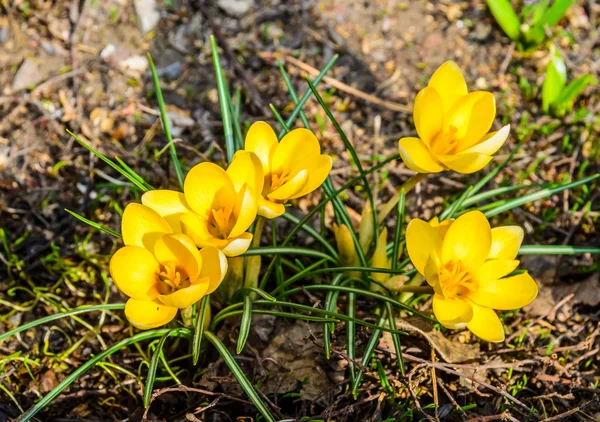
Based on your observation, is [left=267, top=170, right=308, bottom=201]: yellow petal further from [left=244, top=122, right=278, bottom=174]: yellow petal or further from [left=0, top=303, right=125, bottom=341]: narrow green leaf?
[left=0, top=303, right=125, bottom=341]: narrow green leaf

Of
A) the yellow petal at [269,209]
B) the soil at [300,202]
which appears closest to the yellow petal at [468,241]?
the soil at [300,202]

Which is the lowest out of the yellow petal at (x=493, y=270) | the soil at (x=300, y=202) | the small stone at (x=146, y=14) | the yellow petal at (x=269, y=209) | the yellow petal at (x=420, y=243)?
the soil at (x=300, y=202)

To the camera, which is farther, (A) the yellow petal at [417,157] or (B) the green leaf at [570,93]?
(B) the green leaf at [570,93]

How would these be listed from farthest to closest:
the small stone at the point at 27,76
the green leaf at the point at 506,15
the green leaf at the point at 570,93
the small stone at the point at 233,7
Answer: the small stone at the point at 233,7 < the green leaf at the point at 506,15 < the small stone at the point at 27,76 < the green leaf at the point at 570,93

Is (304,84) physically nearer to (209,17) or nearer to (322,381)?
(209,17)

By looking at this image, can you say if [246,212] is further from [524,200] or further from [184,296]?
[524,200]

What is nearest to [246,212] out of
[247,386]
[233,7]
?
[247,386]

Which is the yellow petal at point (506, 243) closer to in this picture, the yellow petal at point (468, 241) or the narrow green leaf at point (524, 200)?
the yellow petal at point (468, 241)
